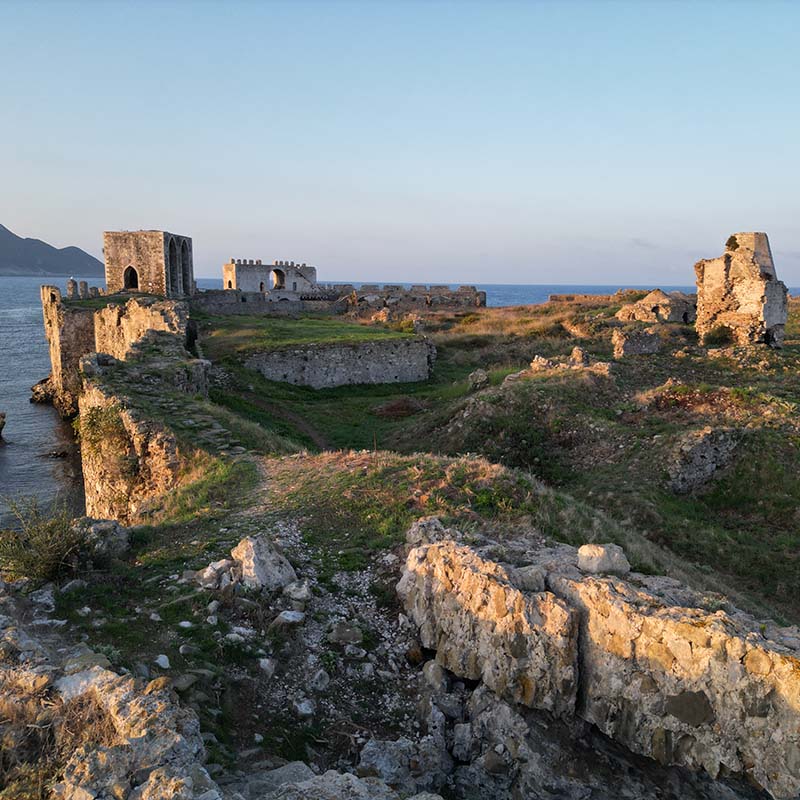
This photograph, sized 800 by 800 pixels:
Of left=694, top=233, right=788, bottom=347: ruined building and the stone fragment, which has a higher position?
left=694, top=233, right=788, bottom=347: ruined building

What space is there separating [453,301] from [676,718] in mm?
54861

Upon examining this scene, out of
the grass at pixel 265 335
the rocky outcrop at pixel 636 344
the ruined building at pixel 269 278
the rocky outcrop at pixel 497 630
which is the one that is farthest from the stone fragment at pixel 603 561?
the ruined building at pixel 269 278

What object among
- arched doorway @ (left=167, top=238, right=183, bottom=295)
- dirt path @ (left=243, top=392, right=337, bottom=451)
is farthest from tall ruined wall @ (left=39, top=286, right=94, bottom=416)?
dirt path @ (left=243, top=392, right=337, bottom=451)

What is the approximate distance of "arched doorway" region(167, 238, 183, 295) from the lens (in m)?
45.2

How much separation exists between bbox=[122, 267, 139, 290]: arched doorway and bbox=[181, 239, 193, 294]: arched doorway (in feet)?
12.0

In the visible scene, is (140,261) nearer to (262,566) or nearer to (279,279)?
(279,279)

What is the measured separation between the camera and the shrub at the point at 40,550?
660 cm

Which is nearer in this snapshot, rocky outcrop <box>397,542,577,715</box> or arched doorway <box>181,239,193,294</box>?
rocky outcrop <box>397,542,577,715</box>

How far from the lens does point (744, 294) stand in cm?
2714

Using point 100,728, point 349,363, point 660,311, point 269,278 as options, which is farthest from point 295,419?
point 269,278

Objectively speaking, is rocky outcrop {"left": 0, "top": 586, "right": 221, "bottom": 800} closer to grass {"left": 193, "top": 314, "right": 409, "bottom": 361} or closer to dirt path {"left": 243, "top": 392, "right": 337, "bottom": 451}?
dirt path {"left": 243, "top": 392, "right": 337, "bottom": 451}

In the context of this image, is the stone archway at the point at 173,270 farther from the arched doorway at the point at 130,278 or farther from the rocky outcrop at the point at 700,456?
the rocky outcrop at the point at 700,456

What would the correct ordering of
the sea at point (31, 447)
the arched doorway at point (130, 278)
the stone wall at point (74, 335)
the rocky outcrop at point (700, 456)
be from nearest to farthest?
the rocky outcrop at point (700, 456), the sea at point (31, 447), the stone wall at point (74, 335), the arched doorway at point (130, 278)

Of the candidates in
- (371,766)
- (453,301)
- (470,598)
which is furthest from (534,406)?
(453,301)
